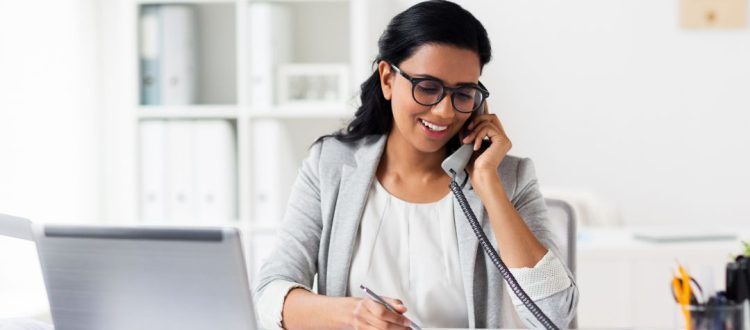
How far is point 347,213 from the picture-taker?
176 cm

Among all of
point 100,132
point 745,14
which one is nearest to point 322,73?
point 100,132

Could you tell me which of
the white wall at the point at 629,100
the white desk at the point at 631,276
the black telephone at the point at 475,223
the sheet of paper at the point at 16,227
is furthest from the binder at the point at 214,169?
the sheet of paper at the point at 16,227

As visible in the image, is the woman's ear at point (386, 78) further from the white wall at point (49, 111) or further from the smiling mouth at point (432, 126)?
the white wall at point (49, 111)

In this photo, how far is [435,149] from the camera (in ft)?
5.71

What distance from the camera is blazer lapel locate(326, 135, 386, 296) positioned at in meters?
1.73

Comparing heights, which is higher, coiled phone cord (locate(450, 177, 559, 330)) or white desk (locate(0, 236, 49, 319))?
coiled phone cord (locate(450, 177, 559, 330))

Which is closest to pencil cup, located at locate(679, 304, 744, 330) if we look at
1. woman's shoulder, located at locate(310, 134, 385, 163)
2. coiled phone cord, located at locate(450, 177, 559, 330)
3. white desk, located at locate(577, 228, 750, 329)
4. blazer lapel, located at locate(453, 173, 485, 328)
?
coiled phone cord, located at locate(450, 177, 559, 330)

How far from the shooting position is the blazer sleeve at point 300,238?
5.57ft

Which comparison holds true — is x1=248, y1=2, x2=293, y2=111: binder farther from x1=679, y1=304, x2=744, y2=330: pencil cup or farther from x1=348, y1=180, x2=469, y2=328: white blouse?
x1=679, y1=304, x2=744, y2=330: pencil cup

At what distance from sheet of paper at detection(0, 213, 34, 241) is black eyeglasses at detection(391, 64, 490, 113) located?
2.43 ft

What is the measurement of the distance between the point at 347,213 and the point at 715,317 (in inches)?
29.6

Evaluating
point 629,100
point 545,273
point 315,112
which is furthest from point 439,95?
point 629,100

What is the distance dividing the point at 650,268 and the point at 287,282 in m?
1.43

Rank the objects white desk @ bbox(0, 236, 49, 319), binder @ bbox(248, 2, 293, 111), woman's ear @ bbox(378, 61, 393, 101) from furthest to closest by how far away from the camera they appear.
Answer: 1. binder @ bbox(248, 2, 293, 111)
2. white desk @ bbox(0, 236, 49, 319)
3. woman's ear @ bbox(378, 61, 393, 101)
